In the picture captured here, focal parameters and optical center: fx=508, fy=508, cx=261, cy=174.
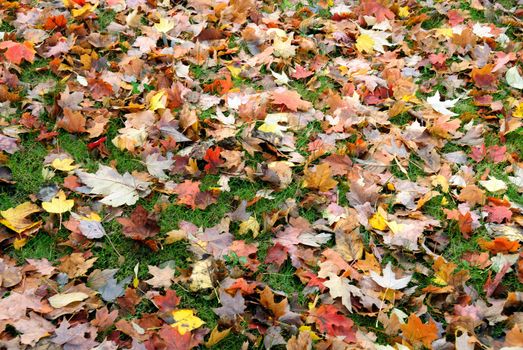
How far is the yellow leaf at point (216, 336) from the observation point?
219 cm

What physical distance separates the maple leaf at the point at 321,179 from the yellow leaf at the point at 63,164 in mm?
1349

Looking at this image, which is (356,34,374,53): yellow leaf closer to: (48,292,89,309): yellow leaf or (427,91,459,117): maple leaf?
(427,91,459,117): maple leaf

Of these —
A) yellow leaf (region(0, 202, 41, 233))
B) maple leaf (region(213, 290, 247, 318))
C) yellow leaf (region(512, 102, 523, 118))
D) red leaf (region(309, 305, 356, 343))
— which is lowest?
red leaf (region(309, 305, 356, 343))

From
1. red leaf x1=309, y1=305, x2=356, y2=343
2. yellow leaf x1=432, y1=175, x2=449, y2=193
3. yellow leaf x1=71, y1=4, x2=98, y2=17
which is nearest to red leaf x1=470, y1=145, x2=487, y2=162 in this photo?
yellow leaf x1=432, y1=175, x2=449, y2=193

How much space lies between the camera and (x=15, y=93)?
3.27 meters

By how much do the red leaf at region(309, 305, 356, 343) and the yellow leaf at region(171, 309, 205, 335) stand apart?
516 millimetres

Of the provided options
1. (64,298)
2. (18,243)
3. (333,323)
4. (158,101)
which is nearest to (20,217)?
(18,243)

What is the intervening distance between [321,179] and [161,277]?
41.4 inches

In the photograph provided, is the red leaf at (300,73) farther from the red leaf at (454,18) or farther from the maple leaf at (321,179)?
the red leaf at (454,18)

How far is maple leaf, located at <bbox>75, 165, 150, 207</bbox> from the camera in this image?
2758 mm

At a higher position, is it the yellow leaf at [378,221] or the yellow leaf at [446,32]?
the yellow leaf at [446,32]

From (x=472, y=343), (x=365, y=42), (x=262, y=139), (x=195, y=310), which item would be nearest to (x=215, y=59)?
(x=262, y=139)


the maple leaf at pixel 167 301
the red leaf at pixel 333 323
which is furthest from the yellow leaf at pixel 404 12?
the maple leaf at pixel 167 301

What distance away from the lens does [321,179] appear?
2.90 metres
